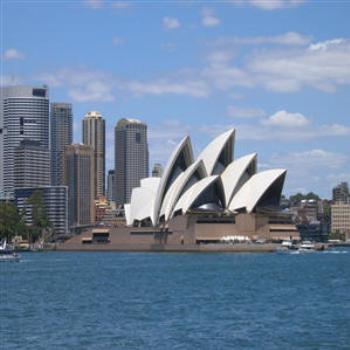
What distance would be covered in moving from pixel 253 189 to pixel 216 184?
137 inches

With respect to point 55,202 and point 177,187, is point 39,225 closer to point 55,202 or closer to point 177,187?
point 55,202

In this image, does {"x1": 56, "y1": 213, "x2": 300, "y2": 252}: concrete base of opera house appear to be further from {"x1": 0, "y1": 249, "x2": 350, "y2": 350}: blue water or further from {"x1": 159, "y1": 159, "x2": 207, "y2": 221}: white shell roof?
{"x1": 0, "y1": 249, "x2": 350, "y2": 350}: blue water

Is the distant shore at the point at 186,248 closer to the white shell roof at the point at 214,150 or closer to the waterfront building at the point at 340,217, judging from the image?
the white shell roof at the point at 214,150

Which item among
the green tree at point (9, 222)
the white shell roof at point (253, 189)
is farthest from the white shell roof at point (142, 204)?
the green tree at point (9, 222)

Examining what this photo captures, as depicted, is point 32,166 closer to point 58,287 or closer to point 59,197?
point 59,197

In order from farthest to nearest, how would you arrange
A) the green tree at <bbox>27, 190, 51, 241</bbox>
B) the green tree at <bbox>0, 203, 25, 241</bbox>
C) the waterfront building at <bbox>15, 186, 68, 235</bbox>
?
the waterfront building at <bbox>15, 186, 68, 235</bbox> → the green tree at <bbox>27, 190, 51, 241</bbox> → the green tree at <bbox>0, 203, 25, 241</bbox>

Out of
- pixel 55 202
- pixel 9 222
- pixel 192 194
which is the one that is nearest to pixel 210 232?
pixel 192 194

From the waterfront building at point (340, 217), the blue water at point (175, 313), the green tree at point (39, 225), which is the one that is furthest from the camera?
the waterfront building at point (340, 217)

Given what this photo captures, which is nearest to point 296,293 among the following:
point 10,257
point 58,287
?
point 58,287

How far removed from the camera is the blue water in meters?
23.9

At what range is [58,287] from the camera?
140ft

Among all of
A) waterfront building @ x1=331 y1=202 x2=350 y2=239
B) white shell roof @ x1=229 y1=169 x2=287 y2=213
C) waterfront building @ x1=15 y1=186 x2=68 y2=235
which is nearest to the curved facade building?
white shell roof @ x1=229 y1=169 x2=287 y2=213

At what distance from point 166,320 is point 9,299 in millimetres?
9700

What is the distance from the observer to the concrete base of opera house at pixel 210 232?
324 feet
